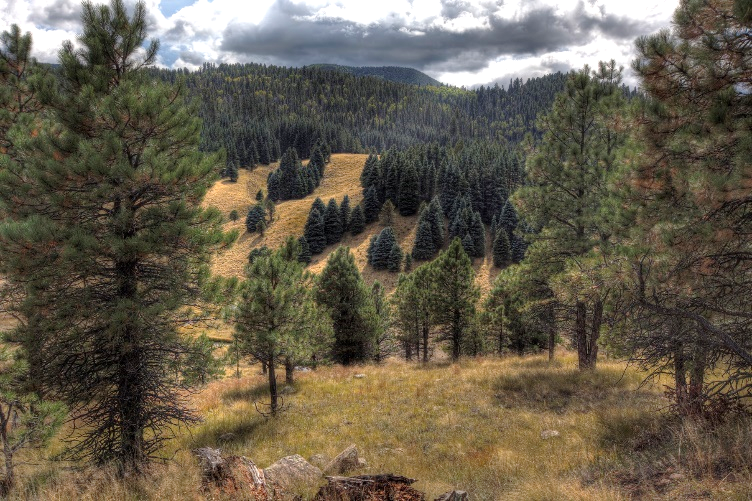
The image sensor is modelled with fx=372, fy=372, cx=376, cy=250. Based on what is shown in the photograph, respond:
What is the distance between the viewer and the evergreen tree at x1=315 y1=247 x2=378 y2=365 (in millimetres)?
24703

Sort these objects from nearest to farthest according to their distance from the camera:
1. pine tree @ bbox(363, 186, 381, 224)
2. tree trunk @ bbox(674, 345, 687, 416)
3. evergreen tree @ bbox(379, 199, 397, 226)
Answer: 1. tree trunk @ bbox(674, 345, 687, 416)
2. evergreen tree @ bbox(379, 199, 397, 226)
3. pine tree @ bbox(363, 186, 381, 224)

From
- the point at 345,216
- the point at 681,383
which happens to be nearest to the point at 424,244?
the point at 345,216

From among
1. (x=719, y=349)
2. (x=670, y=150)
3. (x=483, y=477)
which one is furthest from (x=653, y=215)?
(x=483, y=477)

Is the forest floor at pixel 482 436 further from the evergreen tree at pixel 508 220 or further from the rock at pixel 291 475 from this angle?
the evergreen tree at pixel 508 220

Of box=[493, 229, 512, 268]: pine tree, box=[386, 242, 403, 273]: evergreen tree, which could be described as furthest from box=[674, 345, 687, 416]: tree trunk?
box=[493, 229, 512, 268]: pine tree

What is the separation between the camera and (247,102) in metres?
198

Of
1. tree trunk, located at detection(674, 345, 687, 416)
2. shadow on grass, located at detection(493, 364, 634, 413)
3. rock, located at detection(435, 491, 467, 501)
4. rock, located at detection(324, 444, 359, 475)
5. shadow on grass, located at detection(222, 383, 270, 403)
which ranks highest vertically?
tree trunk, located at detection(674, 345, 687, 416)

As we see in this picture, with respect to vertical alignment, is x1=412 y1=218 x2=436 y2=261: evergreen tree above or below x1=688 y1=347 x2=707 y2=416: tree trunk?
below

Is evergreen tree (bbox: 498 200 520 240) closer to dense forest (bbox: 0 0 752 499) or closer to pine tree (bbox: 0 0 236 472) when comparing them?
dense forest (bbox: 0 0 752 499)

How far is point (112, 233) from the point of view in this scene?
733 centimetres

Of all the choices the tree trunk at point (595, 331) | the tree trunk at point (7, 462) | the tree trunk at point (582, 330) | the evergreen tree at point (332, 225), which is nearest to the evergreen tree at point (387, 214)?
the evergreen tree at point (332, 225)

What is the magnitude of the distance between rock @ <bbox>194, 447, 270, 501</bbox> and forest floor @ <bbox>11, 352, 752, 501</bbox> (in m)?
0.21

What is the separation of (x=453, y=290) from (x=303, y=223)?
5878 centimetres

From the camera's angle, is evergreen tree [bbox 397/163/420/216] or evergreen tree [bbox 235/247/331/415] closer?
evergreen tree [bbox 235/247/331/415]
